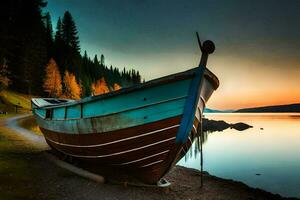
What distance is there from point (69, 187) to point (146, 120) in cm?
366

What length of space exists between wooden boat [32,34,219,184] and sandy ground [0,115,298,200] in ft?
2.94

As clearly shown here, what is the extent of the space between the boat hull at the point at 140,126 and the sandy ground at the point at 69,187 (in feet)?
2.88

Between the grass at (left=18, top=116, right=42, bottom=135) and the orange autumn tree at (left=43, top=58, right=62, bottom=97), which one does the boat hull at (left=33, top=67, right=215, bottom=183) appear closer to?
the grass at (left=18, top=116, right=42, bottom=135)

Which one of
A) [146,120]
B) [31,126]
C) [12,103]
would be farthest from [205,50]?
[12,103]

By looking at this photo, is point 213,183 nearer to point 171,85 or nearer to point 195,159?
point 171,85

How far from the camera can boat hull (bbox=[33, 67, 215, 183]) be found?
816cm

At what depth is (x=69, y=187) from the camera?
9008 mm

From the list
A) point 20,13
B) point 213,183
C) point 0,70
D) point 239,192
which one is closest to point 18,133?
point 213,183

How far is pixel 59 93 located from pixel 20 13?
58.6 ft

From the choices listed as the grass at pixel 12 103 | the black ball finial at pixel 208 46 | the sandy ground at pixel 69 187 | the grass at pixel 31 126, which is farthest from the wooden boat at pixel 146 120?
the grass at pixel 12 103

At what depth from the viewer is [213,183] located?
1219cm

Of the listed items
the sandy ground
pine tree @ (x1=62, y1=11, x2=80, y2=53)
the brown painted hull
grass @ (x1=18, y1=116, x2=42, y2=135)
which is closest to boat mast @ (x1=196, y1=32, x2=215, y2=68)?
the brown painted hull

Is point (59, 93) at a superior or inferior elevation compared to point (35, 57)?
inferior

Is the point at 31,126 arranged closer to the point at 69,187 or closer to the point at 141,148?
the point at 69,187
